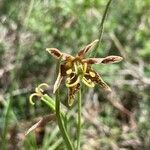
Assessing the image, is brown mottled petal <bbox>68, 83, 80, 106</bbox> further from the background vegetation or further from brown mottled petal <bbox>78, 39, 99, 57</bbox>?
the background vegetation

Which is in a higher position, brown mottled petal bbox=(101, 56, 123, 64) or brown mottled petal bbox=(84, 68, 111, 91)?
brown mottled petal bbox=(101, 56, 123, 64)

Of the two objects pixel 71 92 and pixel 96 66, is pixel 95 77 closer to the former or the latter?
pixel 71 92

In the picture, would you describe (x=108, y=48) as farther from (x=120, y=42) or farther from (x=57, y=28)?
(x=57, y=28)

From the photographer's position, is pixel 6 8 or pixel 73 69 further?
pixel 6 8

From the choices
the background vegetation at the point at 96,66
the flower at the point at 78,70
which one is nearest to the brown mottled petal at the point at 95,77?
the flower at the point at 78,70

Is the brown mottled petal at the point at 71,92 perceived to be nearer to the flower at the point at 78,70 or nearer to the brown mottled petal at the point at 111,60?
the flower at the point at 78,70

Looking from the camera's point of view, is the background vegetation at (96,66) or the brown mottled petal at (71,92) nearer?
the brown mottled petal at (71,92)

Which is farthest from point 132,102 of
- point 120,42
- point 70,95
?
point 70,95

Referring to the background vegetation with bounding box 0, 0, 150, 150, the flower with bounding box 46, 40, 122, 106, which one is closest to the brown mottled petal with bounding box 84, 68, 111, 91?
the flower with bounding box 46, 40, 122, 106

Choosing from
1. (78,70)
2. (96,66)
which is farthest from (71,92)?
(96,66)
